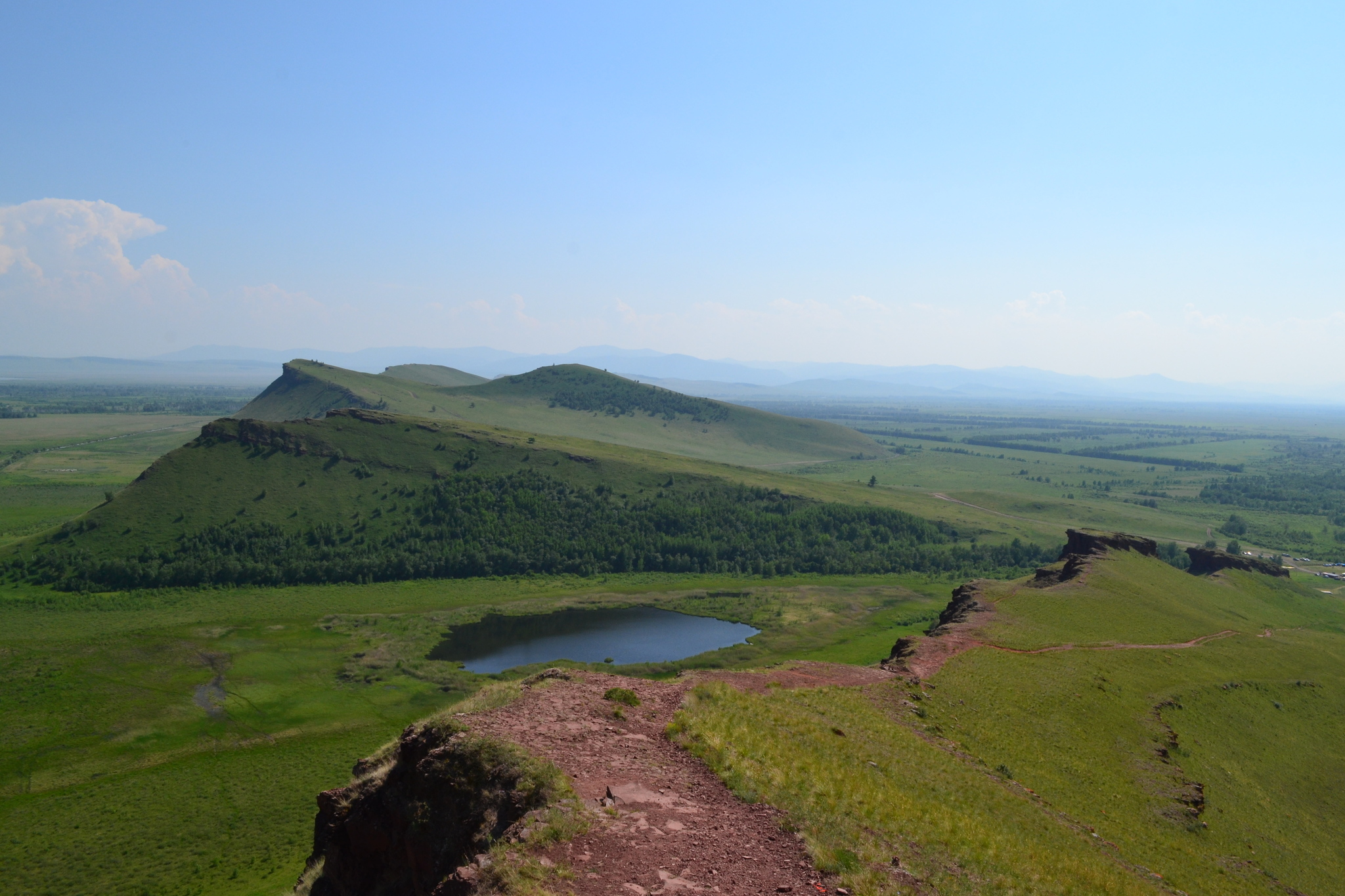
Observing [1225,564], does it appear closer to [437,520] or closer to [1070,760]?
[1070,760]

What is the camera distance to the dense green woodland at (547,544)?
346ft

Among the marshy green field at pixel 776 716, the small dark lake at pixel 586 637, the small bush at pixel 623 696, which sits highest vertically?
the small bush at pixel 623 696

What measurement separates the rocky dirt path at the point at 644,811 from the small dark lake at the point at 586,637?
175 ft

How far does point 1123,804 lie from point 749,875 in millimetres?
24565

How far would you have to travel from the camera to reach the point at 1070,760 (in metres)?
34.4

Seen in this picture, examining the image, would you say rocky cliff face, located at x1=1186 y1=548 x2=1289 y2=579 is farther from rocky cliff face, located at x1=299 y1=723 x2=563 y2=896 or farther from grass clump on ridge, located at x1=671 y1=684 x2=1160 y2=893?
rocky cliff face, located at x1=299 y1=723 x2=563 y2=896

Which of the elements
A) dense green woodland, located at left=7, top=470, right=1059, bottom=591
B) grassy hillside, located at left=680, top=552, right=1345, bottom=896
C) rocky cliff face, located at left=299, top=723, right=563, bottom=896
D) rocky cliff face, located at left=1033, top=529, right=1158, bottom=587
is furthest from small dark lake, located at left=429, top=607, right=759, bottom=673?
rocky cliff face, located at left=299, top=723, right=563, bottom=896

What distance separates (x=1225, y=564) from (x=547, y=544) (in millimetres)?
100227

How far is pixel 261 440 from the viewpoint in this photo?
137m

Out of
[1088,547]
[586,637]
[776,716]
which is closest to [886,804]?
[776,716]

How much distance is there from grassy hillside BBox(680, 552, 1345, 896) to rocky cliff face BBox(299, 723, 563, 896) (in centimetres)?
606

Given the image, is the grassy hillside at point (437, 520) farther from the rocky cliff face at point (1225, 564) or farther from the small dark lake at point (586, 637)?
the rocky cliff face at point (1225, 564)

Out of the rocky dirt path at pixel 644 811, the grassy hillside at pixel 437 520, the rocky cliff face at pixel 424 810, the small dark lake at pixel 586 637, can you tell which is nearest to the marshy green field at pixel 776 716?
the rocky dirt path at pixel 644 811

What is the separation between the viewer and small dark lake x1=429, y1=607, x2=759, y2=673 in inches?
3049
